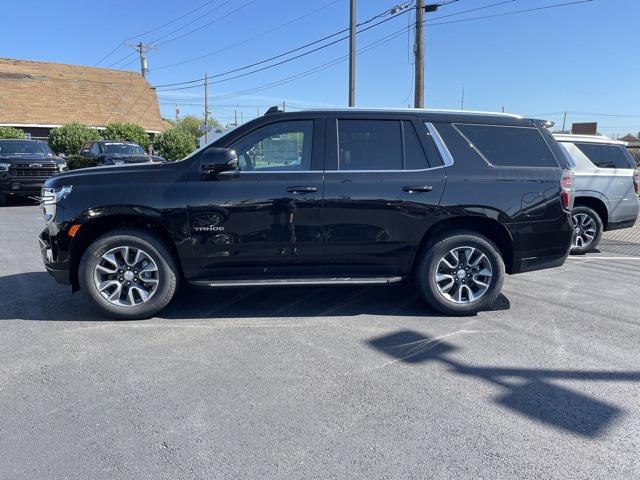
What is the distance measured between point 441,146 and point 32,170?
12903 millimetres

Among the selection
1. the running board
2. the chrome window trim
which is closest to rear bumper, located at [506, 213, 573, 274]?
the chrome window trim

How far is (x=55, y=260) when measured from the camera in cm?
459

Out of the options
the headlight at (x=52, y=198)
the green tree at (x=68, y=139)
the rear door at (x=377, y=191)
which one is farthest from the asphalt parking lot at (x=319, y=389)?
the green tree at (x=68, y=139)

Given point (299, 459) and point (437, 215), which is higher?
point (437, 215)

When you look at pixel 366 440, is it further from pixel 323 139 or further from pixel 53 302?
pixel 53 302

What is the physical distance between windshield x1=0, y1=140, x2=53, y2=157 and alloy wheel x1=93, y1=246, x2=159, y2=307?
12.2m

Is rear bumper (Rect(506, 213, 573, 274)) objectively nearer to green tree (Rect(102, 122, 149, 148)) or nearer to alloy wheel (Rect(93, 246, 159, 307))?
alloy wheel (Rect(93, 246, 159, 307))

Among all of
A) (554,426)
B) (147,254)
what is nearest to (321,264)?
(147,254)

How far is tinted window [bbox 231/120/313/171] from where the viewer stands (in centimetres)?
465

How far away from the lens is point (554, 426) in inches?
118

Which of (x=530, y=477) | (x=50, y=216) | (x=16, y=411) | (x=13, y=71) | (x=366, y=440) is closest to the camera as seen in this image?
(x=530, y=477)

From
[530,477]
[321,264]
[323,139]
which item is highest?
[323,139]

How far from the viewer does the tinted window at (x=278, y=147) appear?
183 inches

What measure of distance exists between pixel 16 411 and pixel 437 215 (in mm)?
3764
